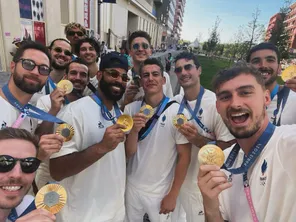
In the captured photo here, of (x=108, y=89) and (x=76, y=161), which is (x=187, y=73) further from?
(x=76, y=161)

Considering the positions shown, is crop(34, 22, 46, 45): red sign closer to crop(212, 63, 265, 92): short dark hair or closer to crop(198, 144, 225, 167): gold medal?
crop(212, 63, 265, 92): short dark hair

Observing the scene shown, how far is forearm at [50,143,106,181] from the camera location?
233cm

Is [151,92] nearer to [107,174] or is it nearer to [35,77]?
[107,174]

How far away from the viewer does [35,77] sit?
2.61m

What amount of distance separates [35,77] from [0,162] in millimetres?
1279

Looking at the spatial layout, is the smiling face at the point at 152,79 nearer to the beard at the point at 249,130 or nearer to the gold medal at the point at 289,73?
the beard at the point at 249,130

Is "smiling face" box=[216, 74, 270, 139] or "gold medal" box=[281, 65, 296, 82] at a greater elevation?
"gold medal" box=[281, 65, 296, 82]

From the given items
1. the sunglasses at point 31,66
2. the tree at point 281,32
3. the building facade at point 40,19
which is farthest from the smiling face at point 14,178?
the tree at point 281,32

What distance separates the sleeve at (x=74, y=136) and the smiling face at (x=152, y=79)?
4.01 ft

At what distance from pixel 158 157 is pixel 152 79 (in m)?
1.24

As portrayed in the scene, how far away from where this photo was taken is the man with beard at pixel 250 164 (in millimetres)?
1604

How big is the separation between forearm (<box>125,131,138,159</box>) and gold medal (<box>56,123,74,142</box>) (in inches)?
31.4

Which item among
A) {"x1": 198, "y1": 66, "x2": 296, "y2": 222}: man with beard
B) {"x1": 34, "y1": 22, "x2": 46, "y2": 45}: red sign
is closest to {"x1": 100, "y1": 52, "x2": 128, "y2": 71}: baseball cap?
{"x1": 198, "y1": 66, "x2": 296, "y2": 222}: man with beard

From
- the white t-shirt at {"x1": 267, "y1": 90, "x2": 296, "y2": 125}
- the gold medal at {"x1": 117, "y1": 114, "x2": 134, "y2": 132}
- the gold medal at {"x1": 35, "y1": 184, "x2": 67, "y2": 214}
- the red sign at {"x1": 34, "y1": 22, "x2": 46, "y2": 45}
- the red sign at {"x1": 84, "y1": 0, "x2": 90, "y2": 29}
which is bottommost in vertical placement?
the gold medal at {"x1": 35, "y1": 184, "x2": 67, "y2": 214}
